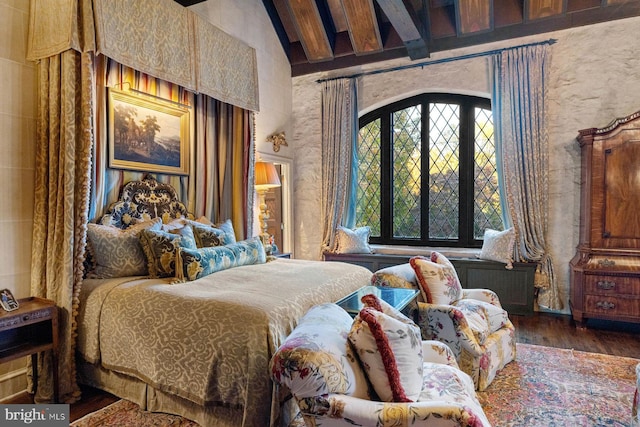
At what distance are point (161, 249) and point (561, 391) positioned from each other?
2.96 m

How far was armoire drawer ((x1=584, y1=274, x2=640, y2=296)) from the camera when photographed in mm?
3620

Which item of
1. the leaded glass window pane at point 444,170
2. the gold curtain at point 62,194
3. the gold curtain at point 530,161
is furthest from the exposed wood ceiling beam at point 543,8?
the gold curtain at point 62,194

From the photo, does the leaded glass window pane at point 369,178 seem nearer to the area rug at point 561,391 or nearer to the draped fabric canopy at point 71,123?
the area rug at point 561,391

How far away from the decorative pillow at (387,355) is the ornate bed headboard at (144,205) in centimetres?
243

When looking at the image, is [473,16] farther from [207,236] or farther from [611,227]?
[207,236]

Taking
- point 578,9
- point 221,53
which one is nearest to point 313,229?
point 221,53

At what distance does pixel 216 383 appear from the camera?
2.04m

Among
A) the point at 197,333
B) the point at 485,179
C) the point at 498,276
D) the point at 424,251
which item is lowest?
the point at 498,276

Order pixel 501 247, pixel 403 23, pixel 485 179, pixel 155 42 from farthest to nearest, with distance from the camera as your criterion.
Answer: pixel 485 179 < pixel 501 247 < pixel 403 23 < pixel 155 42

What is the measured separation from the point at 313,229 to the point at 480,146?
8.18 ft

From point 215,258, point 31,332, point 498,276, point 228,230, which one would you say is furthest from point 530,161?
point 31,332

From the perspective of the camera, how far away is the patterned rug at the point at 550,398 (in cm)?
226

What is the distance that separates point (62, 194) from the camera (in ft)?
8.47

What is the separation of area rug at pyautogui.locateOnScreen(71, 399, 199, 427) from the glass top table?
3.70 ft
